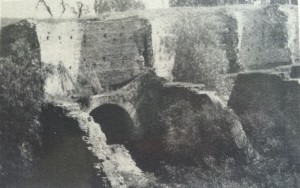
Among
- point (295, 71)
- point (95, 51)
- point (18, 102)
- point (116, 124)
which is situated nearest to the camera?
point (18, 102)

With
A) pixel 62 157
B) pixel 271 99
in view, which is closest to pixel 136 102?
pixel 62 157

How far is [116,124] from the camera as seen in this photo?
7.55 metres

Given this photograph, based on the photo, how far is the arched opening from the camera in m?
7.23

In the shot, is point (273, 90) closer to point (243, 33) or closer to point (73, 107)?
point (243, 33)

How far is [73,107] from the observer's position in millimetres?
7203

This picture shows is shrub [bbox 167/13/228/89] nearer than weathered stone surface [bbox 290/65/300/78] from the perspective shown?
Yes

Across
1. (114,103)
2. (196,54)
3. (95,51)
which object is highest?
(95,51)

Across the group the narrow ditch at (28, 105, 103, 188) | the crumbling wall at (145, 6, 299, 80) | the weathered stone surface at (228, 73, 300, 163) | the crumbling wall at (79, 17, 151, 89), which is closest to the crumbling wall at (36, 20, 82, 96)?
the crumbling wall at (79, 17, 151, 89)

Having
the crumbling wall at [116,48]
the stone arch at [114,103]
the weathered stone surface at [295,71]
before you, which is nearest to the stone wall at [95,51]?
the crumbling wall at [116,48]

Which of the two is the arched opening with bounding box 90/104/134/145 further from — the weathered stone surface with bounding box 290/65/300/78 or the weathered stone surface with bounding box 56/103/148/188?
the weathered stone surface with bounding box 290/65/300/78

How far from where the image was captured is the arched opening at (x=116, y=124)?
7230 mm

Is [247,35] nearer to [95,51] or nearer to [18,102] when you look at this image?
[95,51]

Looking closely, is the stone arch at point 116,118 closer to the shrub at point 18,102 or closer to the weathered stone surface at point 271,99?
the shrub at point 18,102

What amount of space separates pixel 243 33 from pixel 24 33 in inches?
172
